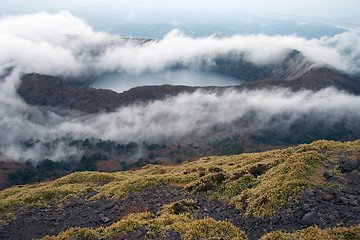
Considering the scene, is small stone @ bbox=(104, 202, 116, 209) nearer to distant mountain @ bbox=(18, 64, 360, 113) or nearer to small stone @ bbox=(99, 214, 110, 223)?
small stone @ bbox=(99, 214, 110, 223)

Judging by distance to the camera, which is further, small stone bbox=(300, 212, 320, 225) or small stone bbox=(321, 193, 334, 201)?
small stone bbox=(321, 193, 334, 201)

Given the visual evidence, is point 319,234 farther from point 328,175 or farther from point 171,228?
point 171,228

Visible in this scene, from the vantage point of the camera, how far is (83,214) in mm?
19141

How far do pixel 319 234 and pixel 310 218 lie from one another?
1.54m

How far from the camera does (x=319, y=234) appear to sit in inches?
461

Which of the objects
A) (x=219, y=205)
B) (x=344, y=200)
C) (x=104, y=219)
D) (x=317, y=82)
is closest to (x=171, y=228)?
(x=219, y=205)

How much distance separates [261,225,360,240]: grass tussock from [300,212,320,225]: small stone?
19.1 inches

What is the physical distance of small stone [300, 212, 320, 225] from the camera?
513 inches

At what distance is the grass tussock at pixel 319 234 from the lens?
1125 cm

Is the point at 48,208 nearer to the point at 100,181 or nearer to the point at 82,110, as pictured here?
the point at 100,181

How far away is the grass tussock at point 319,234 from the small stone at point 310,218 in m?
0.48

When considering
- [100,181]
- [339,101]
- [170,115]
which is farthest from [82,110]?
[339,101]

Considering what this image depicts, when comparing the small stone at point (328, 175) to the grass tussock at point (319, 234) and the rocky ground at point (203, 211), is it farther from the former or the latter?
the grass tussock at point (319, 234)

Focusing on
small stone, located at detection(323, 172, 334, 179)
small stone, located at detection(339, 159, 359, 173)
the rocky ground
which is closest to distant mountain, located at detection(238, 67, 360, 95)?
small stone, located at detection(339, 159, 359, 173)
